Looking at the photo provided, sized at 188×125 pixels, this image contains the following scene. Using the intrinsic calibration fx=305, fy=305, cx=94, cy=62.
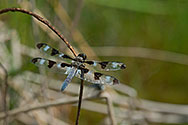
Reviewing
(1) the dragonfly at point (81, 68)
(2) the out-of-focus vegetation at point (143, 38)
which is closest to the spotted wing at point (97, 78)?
(1) the dragonfly at point (81, 68)

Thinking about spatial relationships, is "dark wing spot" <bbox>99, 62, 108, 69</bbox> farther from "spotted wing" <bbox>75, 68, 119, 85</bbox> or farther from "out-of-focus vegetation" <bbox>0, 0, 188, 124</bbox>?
"out-of-focus vegetation" <bbox>0, 0, 188, 124</bbox>

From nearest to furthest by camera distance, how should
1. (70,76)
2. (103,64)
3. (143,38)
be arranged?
(70,76) → (103,64) → (143,38)

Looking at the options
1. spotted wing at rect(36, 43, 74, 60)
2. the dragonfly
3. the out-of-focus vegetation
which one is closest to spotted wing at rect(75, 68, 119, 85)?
the dragonfly

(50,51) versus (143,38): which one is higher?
(143,38)

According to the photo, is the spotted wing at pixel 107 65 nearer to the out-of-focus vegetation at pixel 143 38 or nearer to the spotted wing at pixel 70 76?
the spotted wing at pixel 70 76

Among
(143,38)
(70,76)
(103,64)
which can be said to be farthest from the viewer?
(143,38)

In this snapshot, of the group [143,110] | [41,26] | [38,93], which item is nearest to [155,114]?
[143,110]

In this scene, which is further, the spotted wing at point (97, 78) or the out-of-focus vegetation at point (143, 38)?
the out-of-focus vegetation at point (143, 38)

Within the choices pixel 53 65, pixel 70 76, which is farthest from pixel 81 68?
pixel 53 65

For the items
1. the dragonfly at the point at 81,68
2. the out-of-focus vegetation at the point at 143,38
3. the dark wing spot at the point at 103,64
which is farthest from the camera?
the out-of-focus vegetation at the point at 143,38

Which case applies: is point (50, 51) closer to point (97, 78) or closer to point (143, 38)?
point (97, 78)
